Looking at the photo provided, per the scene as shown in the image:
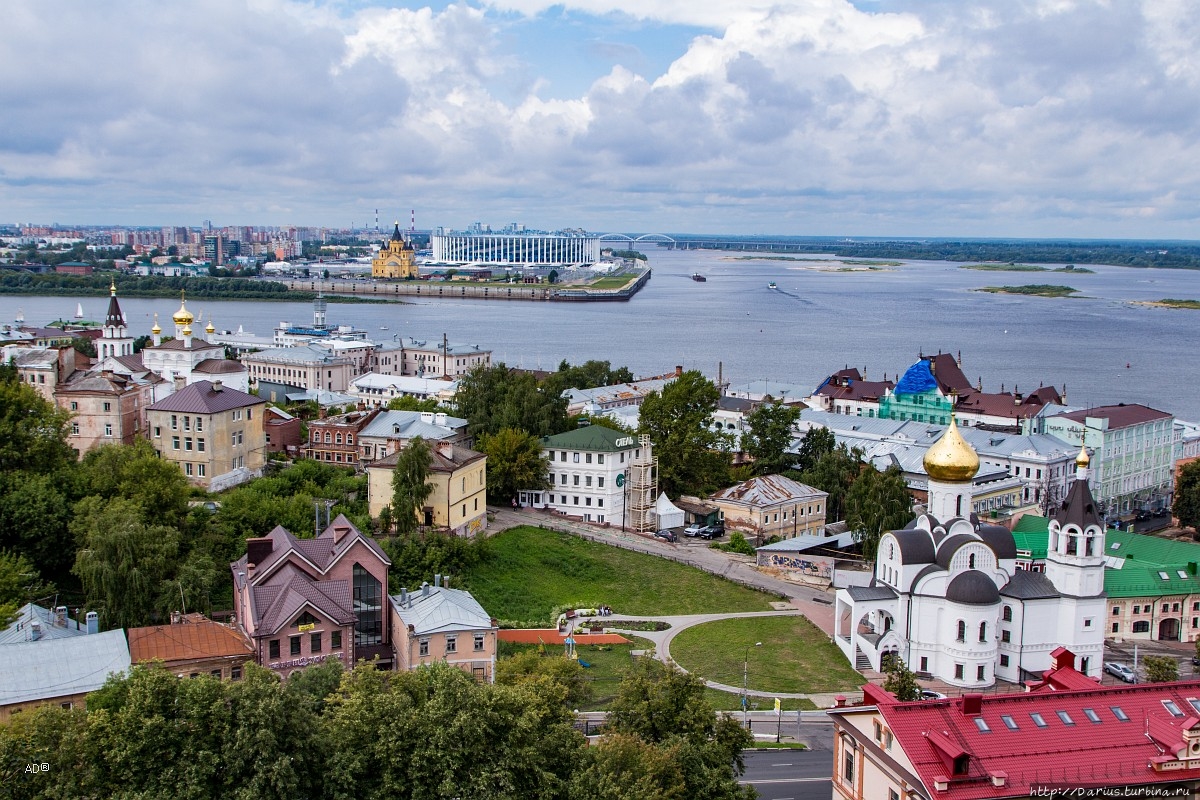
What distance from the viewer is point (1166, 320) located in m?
126

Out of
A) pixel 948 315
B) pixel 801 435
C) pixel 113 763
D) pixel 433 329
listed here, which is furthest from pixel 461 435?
pixel 948 315

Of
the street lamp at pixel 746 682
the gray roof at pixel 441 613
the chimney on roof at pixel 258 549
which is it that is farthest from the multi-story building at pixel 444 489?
the street lamp at pixel 746 682

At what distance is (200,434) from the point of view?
35000 mm

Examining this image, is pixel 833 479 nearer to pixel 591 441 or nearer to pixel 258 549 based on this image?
pixel 591 441

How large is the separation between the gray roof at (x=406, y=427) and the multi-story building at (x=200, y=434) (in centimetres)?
481

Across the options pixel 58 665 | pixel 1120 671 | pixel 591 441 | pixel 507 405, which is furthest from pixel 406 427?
pixel 1120 671

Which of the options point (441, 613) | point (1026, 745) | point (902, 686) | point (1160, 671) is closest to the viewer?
point (1026, 745)

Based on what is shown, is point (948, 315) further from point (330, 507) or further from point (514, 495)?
point (330, 507)

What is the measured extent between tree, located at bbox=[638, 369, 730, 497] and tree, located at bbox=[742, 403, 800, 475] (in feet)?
4.40

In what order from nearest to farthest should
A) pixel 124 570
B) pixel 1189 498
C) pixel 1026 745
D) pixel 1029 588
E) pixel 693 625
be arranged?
pixel 1026 745
pixel 124 570
pixel 1029 588
pixel 693 625
pixel 1189 498

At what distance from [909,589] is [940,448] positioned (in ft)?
11.7

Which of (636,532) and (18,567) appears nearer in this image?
(18,567)

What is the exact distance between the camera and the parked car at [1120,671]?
85.4 feet

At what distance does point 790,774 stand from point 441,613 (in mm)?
7888
